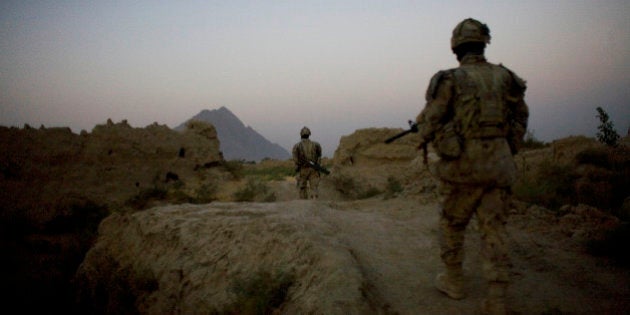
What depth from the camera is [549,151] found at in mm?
10852

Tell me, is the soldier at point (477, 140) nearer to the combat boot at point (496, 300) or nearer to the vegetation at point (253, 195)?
the combat boot at point (496, 300)

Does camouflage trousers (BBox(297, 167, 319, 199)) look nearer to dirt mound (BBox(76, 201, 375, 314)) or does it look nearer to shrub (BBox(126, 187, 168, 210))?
dirt mound (BBox(76, 201, 375, 314))

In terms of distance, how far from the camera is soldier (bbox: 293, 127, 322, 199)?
9.44 m

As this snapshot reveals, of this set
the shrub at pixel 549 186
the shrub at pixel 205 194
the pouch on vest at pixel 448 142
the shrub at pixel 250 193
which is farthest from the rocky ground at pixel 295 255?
the shrub at pixel 250 193

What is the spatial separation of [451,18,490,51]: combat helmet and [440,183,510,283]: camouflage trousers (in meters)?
1.18

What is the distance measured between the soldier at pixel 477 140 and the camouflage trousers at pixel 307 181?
21.6 ft

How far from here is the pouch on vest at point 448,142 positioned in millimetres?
2857

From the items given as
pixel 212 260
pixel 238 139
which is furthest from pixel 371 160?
pixel 238 139

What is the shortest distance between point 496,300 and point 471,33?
2.07 metres

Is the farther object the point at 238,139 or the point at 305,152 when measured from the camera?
the point at 238,139

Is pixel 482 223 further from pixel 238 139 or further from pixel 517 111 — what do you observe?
pixel 238 139

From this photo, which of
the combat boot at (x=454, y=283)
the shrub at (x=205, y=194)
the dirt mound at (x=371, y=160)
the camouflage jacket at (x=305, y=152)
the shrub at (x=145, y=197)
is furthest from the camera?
the dirt mound at (x=371, y=160)

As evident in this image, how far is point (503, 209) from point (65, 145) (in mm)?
14291

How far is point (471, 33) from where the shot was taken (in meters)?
2.96
